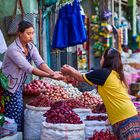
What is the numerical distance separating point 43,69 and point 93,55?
6.83 meters

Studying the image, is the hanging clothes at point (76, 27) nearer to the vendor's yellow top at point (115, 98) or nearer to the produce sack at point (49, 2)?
the produce sack at point (49, 2)

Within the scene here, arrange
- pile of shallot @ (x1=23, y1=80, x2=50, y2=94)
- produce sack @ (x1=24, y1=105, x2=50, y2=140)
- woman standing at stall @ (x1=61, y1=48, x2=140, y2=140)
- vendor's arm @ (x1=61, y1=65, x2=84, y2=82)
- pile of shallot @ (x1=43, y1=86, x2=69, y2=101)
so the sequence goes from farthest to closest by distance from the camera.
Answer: pile of shallot @ (x1=23, y1=80, x2=50, y2=94)
pile of shallot @ (x1=43, y1=86, x2=69, y2=101)
produce sack @ (x1=24, y1=105, x2=50, y2=140)
vendor's arm @ (x1=61, y1=65, x2=84, y2=82)
woman standing at stall @ (x1=61, y1=48, x2=140, y2=140)

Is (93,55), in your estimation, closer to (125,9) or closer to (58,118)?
(125,9)

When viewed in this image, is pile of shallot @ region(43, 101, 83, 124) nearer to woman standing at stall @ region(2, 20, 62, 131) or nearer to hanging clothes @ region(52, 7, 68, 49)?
woman standing at stall @ region(2, 20, 62, 131)

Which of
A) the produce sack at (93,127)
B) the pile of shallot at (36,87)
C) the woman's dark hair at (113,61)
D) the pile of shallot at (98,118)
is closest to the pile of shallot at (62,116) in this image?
the produce sack at (93,127)

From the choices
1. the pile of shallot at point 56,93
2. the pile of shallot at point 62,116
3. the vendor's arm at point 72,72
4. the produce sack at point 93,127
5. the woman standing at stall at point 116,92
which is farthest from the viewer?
the pile of shallot at point 56,93

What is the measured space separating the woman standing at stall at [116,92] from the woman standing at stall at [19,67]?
107 centimetres

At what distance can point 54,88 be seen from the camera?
7.51 m

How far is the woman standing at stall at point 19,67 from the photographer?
6.17 m

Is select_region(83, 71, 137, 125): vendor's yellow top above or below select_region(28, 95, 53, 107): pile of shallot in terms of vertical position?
above

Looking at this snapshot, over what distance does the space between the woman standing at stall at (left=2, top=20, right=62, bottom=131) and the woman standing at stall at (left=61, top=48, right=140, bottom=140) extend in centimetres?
107

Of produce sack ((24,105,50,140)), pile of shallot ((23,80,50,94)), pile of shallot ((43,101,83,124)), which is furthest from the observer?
pile of shallot ((23,80,50,94))

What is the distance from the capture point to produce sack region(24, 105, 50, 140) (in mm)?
6453

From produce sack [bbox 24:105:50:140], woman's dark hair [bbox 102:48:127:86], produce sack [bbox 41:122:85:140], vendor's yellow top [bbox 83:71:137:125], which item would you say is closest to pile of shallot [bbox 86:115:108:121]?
produce sack [bbox 41:122:85:140]
